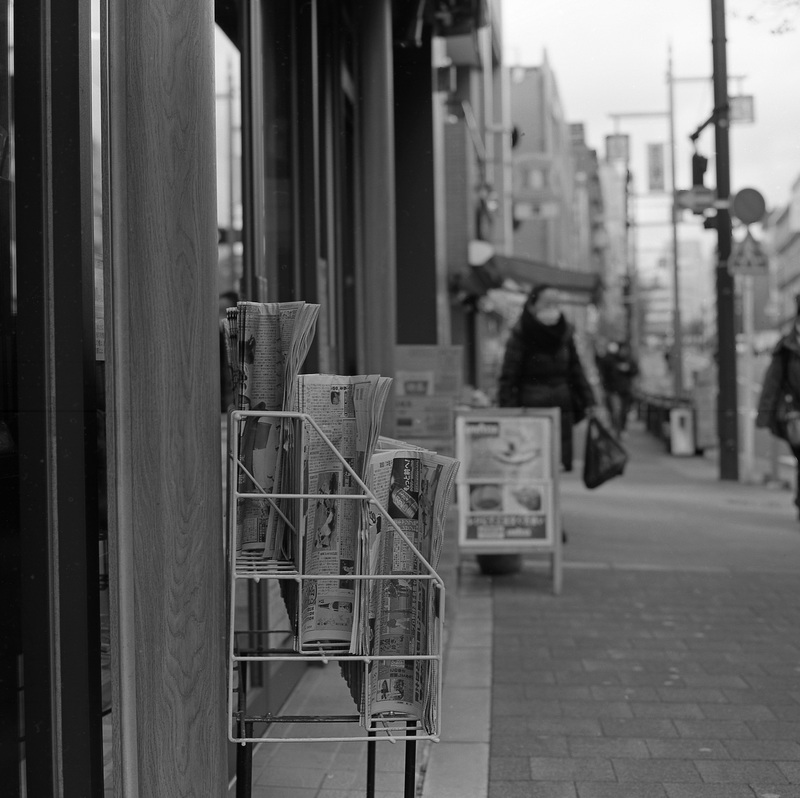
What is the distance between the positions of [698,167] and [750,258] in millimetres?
1914

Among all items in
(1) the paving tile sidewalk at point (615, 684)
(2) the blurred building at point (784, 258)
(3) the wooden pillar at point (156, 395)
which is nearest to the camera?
(3) the wooden pillar at point (156, 395)

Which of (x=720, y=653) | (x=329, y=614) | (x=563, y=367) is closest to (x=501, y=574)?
(x=563, y=367)

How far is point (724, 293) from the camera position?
15.0 metres

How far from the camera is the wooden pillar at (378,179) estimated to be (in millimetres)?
5926

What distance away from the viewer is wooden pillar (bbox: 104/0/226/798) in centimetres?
243

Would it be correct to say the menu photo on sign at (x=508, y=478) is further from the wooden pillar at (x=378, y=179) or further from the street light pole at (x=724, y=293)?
the street light pole at (x=724, y=293)

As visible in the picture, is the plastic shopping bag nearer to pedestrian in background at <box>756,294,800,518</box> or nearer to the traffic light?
pedestrian in background at <box>756,294,800,518</box>

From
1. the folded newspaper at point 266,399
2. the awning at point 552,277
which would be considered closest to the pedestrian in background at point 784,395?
the awning at point 552,277

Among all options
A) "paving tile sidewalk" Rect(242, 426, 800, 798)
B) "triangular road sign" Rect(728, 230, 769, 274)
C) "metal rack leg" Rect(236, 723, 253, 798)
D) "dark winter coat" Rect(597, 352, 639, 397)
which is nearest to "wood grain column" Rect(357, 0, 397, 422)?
"paving tile sidewalk" Rect(242, 426, 800, 798)

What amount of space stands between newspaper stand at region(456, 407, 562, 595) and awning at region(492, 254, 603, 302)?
19.0 ft

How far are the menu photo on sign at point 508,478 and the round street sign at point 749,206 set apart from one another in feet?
20.8

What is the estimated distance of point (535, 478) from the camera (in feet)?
24.0

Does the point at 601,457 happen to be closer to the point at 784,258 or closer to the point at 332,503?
the point at 332,503

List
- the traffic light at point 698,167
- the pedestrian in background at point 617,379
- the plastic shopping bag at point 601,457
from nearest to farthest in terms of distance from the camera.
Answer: the plastic shopping bag at point 601,457 → the traffic light at point 698,167 → the pedestrian in background at point 617,379
